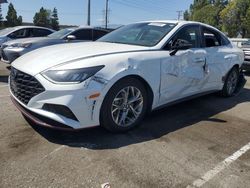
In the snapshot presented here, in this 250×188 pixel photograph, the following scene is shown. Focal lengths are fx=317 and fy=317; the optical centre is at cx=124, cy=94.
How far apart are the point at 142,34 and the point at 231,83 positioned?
2696 millimetres

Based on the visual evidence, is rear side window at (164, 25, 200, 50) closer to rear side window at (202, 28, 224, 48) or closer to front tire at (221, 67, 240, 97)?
rear side window at (202, 28, 224, 48)

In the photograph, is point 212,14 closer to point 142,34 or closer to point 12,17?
point 12,17

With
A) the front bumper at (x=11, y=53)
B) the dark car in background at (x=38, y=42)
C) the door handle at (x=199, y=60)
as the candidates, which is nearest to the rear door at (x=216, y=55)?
the door handle at (x=199, y=60)

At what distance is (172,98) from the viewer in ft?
15.9

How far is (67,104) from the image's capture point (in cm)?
352

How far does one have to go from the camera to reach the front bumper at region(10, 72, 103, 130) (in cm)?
353

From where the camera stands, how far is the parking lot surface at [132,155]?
121 inches

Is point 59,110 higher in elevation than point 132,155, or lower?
higher

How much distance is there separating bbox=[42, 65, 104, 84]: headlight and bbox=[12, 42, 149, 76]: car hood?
5.8 inches

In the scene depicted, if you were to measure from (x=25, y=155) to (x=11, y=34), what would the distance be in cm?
950

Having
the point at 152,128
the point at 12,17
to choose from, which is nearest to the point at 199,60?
the point at 152,128

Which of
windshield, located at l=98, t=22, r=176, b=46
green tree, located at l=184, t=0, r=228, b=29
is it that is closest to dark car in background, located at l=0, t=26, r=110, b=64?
windshield, located at l=98, t=22, r=176, b=46

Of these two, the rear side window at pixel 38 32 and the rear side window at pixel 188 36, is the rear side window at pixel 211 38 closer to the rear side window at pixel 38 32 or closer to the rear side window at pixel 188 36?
the rear side window at pixel 188 36

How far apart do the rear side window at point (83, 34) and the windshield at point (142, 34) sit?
16.9 ft
